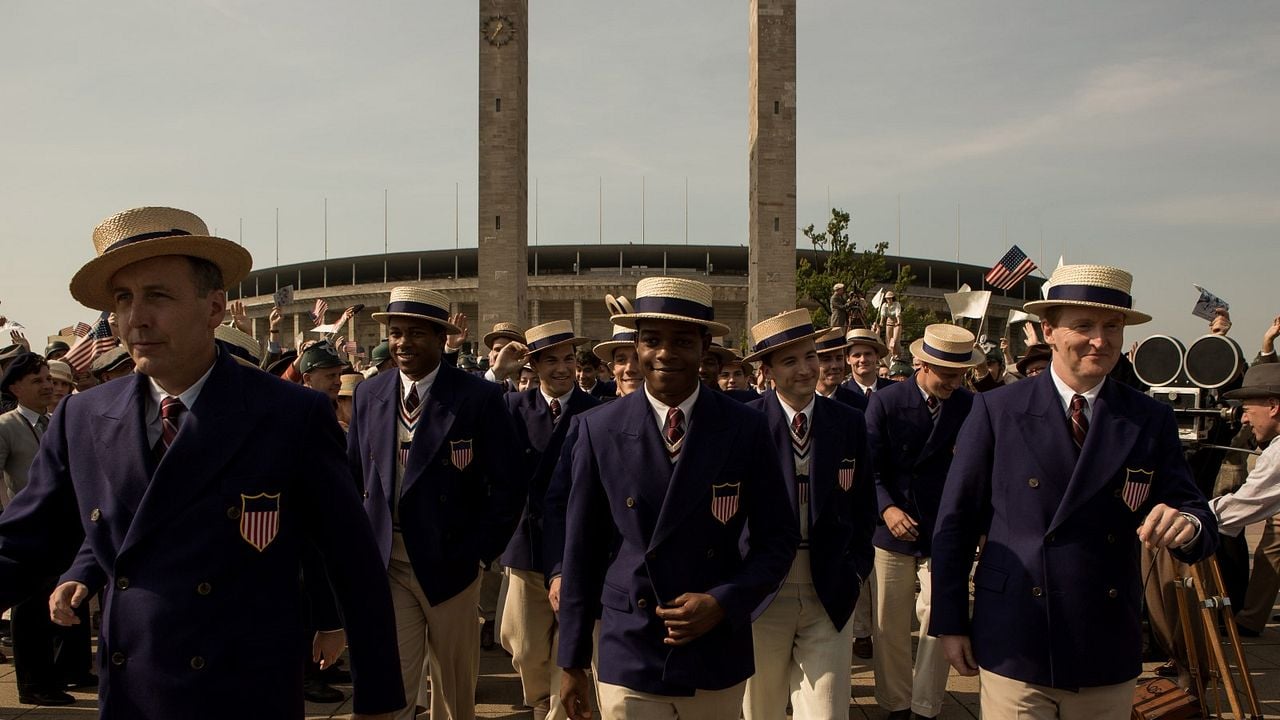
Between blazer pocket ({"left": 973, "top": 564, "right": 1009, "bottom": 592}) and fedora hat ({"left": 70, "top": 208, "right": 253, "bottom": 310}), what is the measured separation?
110 inches

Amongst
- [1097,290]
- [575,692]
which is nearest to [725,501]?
[575,692]

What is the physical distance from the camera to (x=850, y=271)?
139ft

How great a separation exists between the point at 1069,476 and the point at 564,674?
198cm

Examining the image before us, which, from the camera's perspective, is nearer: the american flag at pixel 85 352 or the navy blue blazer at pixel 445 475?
the navy blue blazer at pixel 445 475

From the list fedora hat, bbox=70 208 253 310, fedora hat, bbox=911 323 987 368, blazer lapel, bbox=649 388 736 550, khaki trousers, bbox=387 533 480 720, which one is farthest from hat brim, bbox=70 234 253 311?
fedora hat, bbox=911 323 987 368

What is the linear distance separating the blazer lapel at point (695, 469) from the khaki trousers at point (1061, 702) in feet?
4.26

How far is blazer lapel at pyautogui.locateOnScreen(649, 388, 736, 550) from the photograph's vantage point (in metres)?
3.33

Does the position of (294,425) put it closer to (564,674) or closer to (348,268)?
(564,674)

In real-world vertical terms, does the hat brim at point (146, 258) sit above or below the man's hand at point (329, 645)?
above

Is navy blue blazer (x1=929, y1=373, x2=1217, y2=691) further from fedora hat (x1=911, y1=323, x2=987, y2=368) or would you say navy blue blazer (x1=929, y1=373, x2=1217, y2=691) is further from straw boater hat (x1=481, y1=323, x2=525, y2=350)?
straw boater hat (x1=481, y1=323, x2=525, y2=350)

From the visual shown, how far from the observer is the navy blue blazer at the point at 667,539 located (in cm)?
333

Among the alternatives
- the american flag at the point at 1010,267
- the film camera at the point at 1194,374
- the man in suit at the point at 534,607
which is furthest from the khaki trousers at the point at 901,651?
the american flag at the point at 1010,267

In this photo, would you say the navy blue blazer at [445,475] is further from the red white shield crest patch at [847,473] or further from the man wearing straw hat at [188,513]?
the man wearing straw hat at [188,513]

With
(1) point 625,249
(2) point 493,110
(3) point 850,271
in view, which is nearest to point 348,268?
(1) point 625,249
